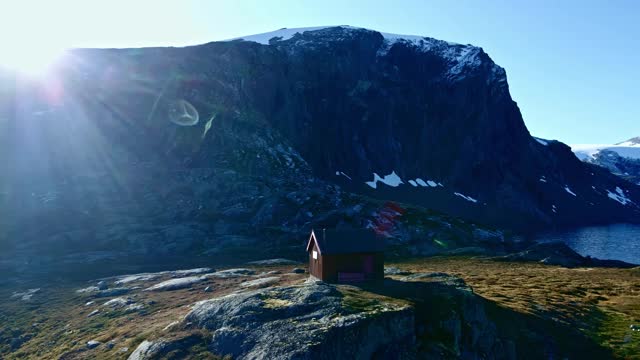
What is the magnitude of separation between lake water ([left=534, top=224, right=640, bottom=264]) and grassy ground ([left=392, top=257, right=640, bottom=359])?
→ 210 feet

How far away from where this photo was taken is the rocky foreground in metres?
33.3

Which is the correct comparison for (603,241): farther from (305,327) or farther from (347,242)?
(305,327)

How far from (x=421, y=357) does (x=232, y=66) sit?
157 m

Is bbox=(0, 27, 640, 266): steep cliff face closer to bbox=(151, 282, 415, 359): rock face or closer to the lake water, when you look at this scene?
the lake water

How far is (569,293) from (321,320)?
39.3m

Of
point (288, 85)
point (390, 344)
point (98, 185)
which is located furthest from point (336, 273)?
point (288, 85)

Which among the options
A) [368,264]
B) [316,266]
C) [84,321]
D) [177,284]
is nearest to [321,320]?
[368,264]

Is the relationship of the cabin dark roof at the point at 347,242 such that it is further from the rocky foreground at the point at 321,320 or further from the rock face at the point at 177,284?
the rock face at the point at 177,284

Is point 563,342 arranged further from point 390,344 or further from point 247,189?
point 247,189

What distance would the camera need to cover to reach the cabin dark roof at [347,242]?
46.9 m

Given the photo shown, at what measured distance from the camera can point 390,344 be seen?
33.6m

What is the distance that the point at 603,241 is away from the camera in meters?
164

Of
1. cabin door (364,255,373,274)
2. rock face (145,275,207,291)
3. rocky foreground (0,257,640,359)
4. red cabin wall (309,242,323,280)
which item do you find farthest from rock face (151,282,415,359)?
rock face (145,275,207,291)

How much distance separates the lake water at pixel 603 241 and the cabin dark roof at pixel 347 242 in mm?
108164
